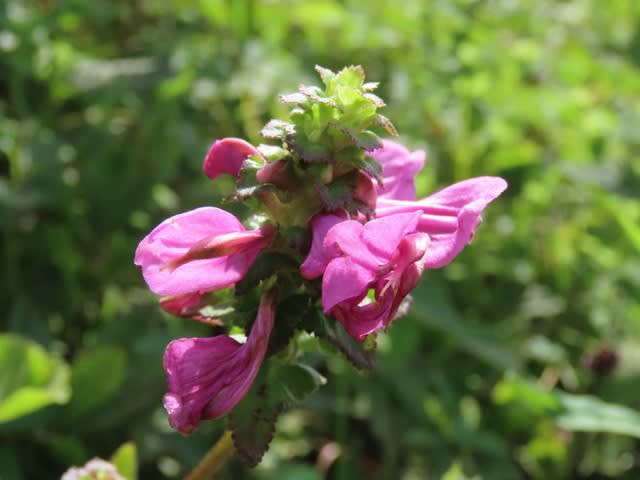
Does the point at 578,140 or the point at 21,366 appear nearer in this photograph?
the point at 21,366

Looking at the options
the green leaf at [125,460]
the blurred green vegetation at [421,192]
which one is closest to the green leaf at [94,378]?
the blurred green vegetation at [421,192]

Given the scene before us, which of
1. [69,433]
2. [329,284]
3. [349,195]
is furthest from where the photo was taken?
[69,433]

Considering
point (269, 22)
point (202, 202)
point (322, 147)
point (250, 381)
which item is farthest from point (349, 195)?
point (269, 22)

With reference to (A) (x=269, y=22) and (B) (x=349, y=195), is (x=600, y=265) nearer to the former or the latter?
(A) (x=269, y=22)

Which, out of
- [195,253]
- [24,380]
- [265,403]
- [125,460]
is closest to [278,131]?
[195,253]

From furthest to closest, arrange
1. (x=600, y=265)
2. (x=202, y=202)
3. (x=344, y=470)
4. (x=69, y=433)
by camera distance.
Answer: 1. (x=600, y=265)
2. (x=202, y=202)
3. (x=344, y=470)
4. (x=69, y=433)

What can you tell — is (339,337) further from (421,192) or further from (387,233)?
(421,192)

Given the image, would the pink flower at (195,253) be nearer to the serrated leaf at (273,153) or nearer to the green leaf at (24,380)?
the serrated leaf at (273,153)
